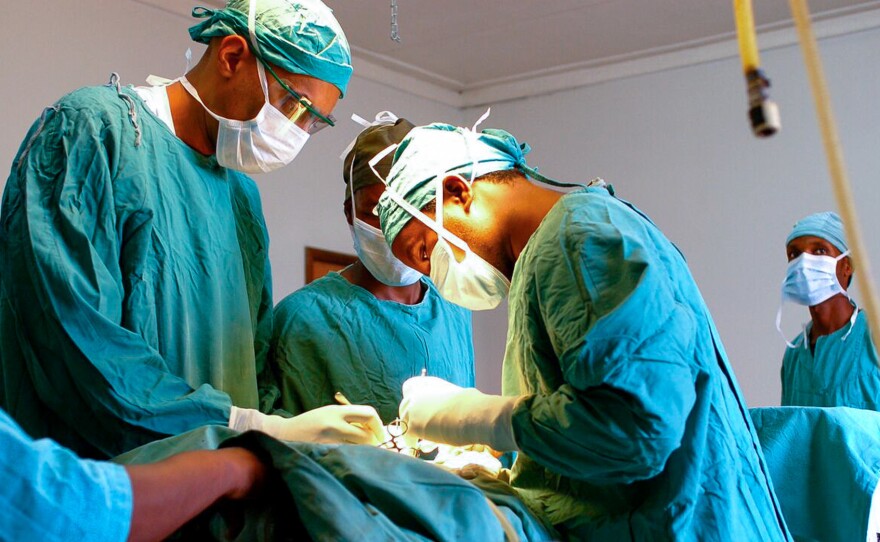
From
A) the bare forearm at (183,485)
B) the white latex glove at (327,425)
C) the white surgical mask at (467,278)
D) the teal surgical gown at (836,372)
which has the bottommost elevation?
the teal surgical gown at (836,372)

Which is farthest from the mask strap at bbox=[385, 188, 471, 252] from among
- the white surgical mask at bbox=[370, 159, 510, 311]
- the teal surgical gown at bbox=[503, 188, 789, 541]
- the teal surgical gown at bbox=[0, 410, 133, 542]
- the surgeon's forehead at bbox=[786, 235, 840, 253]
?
the surgeon's forehead at bbox=[786, 235, 840, 253]

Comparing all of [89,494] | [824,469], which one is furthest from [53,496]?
[824,469]

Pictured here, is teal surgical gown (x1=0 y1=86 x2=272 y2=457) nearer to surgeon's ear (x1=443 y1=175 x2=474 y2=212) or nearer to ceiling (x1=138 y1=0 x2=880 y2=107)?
surgeon's ear (x1=443 y1=175 x2=474 y2=212)

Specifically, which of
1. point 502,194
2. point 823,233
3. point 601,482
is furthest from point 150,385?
point 823,233

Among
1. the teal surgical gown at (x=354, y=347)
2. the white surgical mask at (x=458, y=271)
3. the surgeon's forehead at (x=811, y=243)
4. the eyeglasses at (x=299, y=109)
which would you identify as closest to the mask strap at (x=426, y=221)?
the white surgical mask at (x=458, y=271)

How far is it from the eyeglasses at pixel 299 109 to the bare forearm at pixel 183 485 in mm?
1206

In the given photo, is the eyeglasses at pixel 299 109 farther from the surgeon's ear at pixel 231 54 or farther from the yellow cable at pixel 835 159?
the yellow cable at pixel 835 159

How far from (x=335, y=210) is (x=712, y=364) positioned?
4.02m

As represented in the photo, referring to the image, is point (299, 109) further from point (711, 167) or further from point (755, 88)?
point (711, 167)

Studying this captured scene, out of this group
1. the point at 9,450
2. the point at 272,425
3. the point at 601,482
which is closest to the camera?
the point at 9,450

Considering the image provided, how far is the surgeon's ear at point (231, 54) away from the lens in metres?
2.23

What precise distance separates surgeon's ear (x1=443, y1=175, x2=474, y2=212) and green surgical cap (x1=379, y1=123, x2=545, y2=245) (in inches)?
0.5

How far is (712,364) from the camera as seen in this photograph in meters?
1.44

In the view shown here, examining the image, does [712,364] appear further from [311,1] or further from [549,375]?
[311,1]
